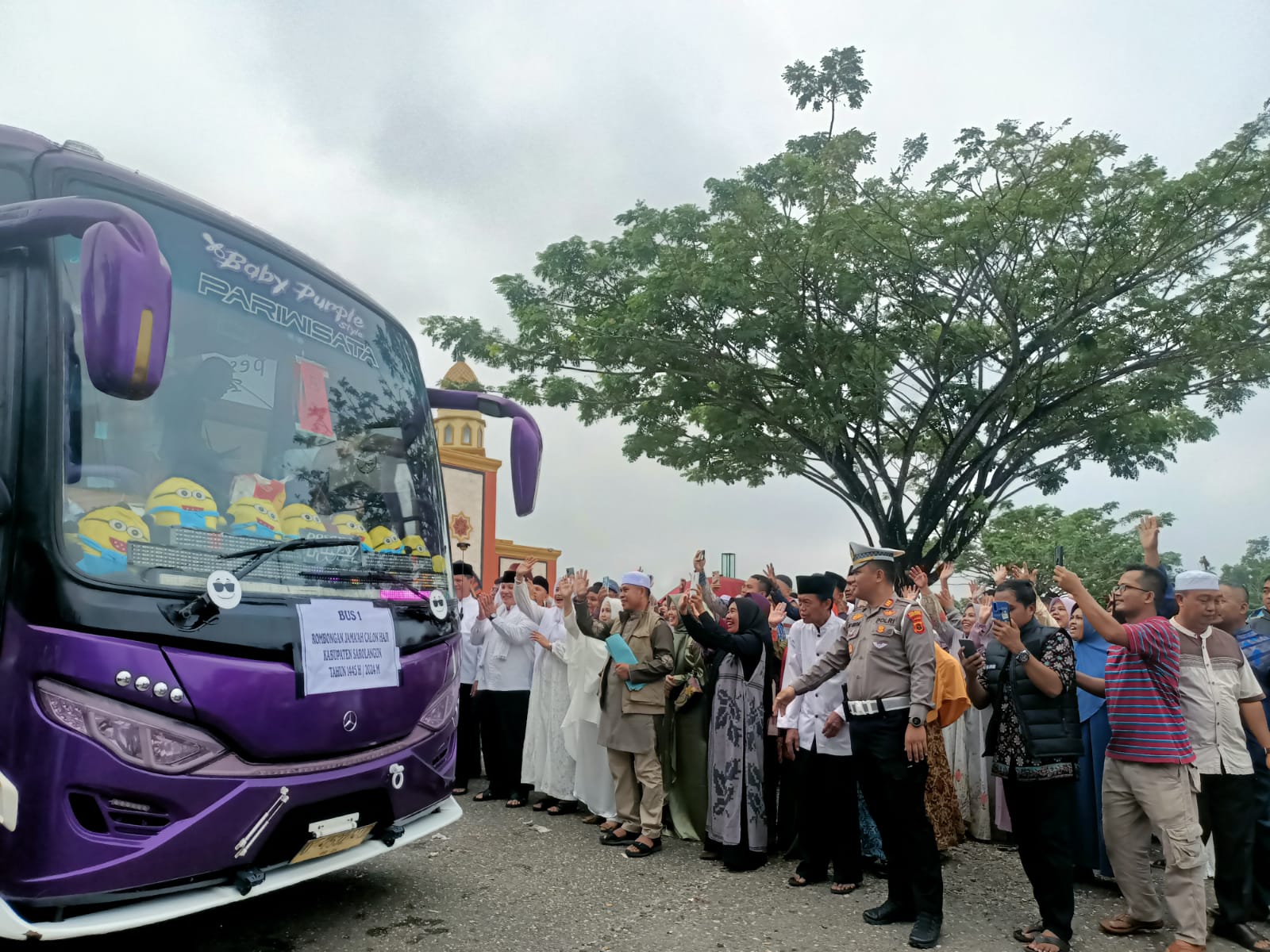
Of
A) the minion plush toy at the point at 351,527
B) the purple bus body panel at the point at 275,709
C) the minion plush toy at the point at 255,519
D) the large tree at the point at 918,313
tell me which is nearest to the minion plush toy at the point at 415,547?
the minion plush toy at the point at 351,527

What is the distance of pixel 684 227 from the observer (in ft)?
44.2

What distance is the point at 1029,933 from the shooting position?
4.58 meters

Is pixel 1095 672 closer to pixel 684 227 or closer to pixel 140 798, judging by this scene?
pixel 140 798

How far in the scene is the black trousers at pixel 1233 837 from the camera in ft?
15.4

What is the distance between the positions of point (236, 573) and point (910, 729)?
311 centimetres

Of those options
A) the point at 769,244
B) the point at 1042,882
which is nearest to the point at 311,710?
the point at 1042,882

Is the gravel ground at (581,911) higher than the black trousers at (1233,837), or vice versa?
the black trousers at (1233,837)

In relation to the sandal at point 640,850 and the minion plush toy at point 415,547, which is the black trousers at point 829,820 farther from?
the minion plush toy at point 415,547

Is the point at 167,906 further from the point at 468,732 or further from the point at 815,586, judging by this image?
the point at 468,732

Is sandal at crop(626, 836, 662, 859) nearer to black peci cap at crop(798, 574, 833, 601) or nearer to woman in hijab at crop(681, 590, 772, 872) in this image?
woman in hijab at crop(681, 590, 772, 872)

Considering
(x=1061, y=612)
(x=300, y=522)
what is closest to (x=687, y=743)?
(x=1061, y=612)

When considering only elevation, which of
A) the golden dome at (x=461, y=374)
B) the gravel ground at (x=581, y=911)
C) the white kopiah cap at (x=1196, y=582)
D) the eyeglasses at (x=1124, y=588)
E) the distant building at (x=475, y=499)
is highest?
the golden dome at (x=461, y=374)

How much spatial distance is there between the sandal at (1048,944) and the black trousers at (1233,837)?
1013 millimetres

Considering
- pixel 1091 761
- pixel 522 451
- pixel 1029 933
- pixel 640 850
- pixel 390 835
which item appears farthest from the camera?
pixel 640 850
